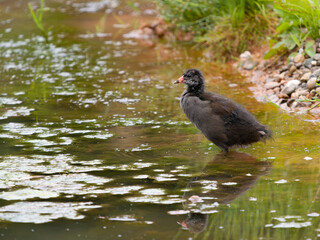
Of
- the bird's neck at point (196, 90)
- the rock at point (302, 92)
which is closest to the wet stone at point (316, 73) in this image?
the rock at point (302, 92)

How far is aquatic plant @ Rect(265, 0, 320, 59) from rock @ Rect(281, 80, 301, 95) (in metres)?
0.58

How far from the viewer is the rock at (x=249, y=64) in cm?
1057

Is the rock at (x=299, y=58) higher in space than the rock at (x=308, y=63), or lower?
higher

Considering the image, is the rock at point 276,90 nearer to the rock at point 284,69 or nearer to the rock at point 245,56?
the rock at point 284,69

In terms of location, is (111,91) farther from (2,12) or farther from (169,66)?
(2,12)

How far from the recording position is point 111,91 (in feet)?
31.8

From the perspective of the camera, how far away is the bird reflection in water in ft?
15.9

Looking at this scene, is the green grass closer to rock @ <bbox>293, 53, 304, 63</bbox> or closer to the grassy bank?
the grassy bank

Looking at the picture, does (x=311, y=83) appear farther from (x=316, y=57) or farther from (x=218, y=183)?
(x=218, y=183)

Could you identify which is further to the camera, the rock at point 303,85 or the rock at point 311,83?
the rock at point 303,85

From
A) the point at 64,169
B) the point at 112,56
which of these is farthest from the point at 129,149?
A: the point at 112,56

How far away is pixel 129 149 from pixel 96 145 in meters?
0.44

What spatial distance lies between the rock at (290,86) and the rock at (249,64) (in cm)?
186

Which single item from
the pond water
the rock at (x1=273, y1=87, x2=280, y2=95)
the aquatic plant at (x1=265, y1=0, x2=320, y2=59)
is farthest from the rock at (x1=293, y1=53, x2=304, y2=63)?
the pond water
